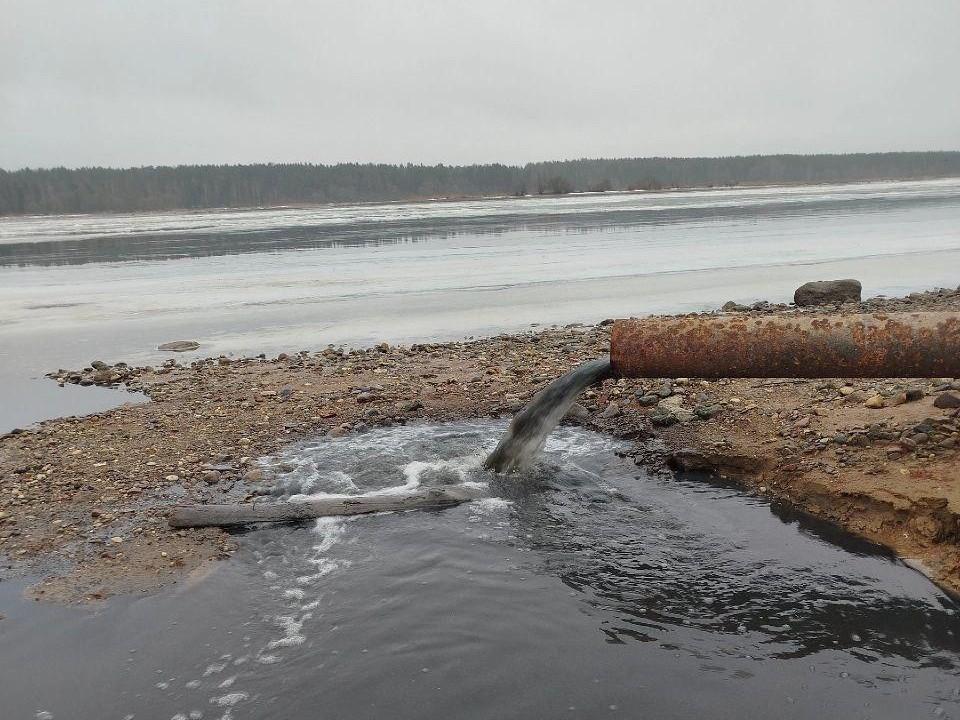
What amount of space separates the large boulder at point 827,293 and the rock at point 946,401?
352 inches

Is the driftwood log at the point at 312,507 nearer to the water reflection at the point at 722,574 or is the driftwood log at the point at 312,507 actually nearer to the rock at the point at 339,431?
the water reflection at the point at 722,574

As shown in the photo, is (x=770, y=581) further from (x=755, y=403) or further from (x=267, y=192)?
(x=267, y=192)

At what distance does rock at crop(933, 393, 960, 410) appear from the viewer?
24.5 ft

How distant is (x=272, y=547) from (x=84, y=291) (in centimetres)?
2056

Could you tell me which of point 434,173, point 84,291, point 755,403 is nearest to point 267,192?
point 434,173

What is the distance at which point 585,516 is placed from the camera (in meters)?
7.08

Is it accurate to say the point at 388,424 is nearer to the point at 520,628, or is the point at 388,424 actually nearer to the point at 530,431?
the point at 530,431

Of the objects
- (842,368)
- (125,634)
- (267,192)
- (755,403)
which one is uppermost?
(267,192)

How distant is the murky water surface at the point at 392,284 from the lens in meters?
15.5

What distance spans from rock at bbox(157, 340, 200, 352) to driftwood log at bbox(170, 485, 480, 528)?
8361 mm

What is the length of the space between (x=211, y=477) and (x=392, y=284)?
1587 centimetres

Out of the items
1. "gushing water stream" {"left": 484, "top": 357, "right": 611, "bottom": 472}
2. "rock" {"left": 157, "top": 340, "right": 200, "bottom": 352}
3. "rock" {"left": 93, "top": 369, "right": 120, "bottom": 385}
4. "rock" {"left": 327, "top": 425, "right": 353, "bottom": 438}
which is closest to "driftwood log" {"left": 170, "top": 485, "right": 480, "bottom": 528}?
"gushing water stream" {"left": 484, "top": 357, "right": 611, "bottom": 472}

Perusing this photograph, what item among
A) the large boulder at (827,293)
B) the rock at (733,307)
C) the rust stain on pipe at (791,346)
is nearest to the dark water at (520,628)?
the rust stain on pipe at (791,346)

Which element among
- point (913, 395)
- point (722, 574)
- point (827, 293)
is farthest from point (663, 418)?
point (827, 293)
